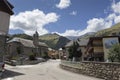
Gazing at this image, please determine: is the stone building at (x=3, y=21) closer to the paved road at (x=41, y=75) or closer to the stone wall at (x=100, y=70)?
the paved road at (x=41, y=75)

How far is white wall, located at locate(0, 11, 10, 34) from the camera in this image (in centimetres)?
2885

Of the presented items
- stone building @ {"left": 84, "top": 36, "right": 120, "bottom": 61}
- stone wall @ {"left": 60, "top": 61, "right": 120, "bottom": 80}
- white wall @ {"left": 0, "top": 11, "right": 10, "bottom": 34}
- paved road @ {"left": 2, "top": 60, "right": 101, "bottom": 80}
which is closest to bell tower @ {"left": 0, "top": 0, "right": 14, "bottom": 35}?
white wall @ {"left": 0, "top": 11, "right": 10, "bottom": 34}

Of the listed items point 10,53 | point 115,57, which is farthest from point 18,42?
point 115,57

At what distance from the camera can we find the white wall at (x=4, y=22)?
2885 cm

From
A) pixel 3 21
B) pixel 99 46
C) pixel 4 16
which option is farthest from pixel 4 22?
pixel 99 46

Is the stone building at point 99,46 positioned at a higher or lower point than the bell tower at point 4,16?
lower

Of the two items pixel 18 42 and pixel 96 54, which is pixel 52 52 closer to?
pixel 18 42

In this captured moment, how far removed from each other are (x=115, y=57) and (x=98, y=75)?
3276mm

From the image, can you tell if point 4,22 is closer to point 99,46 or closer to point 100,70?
point 100,70

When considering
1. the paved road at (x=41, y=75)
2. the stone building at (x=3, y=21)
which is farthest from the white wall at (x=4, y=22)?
the paved road at (x=41, y=75)

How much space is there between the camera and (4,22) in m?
29.5

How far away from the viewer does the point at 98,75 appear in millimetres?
22562

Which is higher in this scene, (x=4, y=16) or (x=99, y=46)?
(x=4, y=16)

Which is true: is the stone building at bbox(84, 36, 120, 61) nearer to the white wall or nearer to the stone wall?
the stone wall
